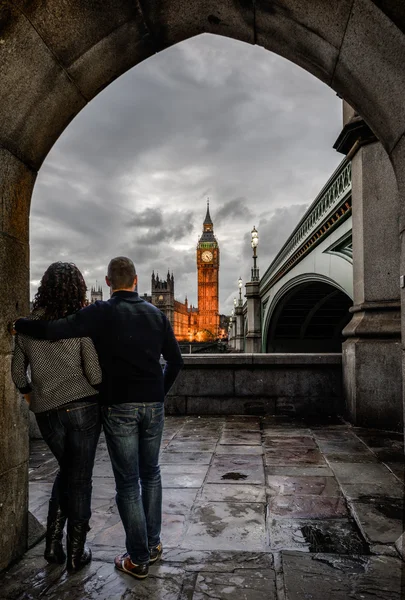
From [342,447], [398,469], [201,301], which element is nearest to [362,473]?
[398,469]

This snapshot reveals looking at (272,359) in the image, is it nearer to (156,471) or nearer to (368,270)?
(368,270)

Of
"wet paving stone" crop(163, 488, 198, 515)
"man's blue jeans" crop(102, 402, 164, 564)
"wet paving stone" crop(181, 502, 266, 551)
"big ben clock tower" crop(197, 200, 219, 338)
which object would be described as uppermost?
"big ben clock tower" crop(197, 200, 219, 338)

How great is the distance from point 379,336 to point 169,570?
16.3ft

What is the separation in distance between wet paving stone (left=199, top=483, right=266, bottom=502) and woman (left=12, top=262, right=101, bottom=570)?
4.33 feet

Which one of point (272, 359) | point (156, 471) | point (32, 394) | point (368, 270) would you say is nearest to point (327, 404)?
point (272, 359)

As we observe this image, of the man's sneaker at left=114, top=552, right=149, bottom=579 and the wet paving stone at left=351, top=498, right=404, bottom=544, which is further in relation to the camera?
the wet paving stone at left=351, top=498, right=404, bottom=544

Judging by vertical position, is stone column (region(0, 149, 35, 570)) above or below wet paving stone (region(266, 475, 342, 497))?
above

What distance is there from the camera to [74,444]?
102 inches

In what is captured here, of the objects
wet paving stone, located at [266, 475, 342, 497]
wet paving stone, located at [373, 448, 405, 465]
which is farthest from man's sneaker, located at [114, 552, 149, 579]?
wet paving stone, located at [373, 448, 405, 465]

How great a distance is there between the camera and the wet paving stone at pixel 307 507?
11.0ft

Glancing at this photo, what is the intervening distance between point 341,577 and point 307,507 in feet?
3.36

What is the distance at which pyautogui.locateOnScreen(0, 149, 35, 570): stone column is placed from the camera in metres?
2.70

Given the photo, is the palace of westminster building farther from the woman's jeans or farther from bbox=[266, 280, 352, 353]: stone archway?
the woman's jeans

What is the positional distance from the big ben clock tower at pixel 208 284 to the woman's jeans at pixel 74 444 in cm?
12597
